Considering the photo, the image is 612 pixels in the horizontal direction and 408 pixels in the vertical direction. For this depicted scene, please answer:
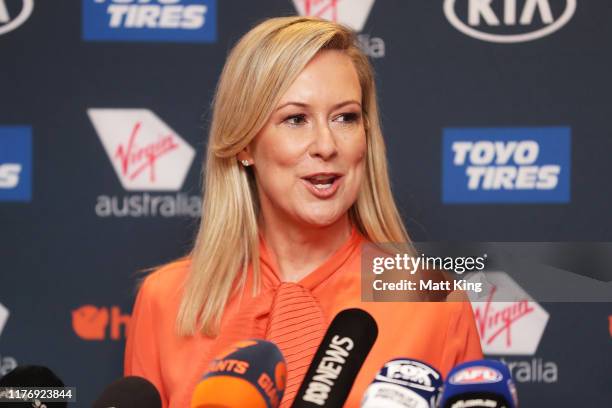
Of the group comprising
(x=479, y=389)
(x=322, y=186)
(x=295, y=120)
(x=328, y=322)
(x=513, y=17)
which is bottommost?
(x=328, y=322)

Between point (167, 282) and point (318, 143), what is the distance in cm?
49

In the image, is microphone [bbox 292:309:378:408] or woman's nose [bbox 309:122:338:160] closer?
microphone [bbox 292:309:378:408]

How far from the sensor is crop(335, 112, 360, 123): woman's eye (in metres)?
1.64

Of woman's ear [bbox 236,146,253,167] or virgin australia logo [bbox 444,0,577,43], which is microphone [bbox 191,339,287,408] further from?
virgin australia logo [bbox 444,0,577,43]

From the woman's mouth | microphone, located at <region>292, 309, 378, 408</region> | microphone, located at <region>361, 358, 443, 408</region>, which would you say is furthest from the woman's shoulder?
microphone, located at <region>361, 358, 443, 408</region>

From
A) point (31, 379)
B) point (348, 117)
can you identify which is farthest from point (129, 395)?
point (348, 117)

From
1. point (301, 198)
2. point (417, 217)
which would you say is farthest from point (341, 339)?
point (417, 217)

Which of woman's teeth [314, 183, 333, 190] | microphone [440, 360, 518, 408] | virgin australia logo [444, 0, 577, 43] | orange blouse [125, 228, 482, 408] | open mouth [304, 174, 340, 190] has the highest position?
virgin australia logo [444, 0, 577, 43]

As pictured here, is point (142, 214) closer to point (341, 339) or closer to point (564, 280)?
point (564, 280)

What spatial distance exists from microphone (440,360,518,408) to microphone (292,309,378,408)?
13 cm

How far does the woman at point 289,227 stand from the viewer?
1.61 metres

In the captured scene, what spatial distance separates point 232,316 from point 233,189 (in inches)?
10.2

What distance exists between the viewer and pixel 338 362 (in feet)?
3.24

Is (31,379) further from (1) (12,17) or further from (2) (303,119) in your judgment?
(1) (12,17)
